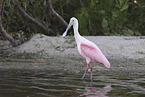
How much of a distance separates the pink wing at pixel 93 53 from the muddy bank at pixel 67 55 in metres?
1.09

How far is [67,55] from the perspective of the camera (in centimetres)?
1138

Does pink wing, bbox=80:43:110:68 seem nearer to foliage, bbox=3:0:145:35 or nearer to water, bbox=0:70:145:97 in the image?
water, bbox=0:70:145:97

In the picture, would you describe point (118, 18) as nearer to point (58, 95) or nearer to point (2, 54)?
point (2, 54)

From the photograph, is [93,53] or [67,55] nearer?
[93,53]

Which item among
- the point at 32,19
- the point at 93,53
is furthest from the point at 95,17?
the point at 93,53

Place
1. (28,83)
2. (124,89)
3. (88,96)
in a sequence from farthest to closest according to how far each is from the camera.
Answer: (28,83) → (124,89) → (88,96)

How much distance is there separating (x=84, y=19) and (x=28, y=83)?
8340 millimetres

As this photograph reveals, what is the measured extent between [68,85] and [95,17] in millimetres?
8660

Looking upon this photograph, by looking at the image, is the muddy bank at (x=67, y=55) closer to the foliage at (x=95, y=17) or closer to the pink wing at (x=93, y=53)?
the pink wing at (x=93, y=53)

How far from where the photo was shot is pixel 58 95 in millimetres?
5422

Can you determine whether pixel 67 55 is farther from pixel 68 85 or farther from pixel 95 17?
pixel 68 85

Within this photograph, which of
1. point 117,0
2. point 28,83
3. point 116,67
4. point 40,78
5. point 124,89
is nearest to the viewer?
point 124,89

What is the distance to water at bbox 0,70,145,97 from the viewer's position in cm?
559

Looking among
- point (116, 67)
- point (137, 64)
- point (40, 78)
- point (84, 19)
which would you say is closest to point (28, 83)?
point (40, 78)
